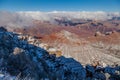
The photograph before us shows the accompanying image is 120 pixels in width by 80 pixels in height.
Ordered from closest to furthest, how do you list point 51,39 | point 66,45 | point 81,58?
1. point 81,58
2. point 66,45
3. point 51,39

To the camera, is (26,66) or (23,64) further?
(23,64)

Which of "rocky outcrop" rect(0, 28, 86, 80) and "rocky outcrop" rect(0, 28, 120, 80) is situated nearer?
"rocky outcrop" rect(0, 28, 120, 80)

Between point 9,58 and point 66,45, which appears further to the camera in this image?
point 66,45

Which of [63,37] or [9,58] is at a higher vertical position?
[9,58]

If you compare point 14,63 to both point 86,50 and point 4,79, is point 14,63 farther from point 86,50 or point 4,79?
point 86,50

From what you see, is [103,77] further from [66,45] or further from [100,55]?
[66,45]

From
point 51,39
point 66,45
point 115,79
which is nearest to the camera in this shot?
point 115,79

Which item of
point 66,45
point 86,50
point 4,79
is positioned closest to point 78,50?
point 86,50

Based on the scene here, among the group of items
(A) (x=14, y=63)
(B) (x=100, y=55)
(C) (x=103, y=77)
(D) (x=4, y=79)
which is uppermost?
(D) (x=4, y=79)

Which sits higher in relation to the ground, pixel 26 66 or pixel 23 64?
pixel 23 64

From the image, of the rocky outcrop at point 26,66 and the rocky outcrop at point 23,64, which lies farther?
the rocky outcrop at point 23,64
